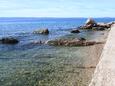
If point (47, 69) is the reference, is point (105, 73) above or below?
above

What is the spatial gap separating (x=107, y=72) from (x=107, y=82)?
2182 millimetres

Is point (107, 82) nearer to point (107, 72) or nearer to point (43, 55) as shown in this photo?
point (107, 72)

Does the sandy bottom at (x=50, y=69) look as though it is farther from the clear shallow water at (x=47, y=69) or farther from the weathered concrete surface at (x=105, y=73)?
the weathered concrete surface at (x=105, y=73)

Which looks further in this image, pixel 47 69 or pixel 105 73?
pixel 47 69

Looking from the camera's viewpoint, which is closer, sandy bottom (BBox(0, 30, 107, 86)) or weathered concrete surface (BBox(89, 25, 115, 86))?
weathered concrete surface (BBox(89, 25, 115, 86))

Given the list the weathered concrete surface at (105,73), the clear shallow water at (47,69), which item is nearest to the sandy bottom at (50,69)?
the clear shallow water at (47,69)

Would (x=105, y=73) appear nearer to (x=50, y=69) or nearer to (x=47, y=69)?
(x=50, y=69)

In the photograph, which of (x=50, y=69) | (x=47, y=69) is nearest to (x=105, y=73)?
(x=50, y=69)

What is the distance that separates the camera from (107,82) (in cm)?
1534

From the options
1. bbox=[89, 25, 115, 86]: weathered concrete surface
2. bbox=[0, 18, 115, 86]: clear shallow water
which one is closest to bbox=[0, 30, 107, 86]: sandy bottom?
bbox=[0, 18, 115, 86]: clear shallow water

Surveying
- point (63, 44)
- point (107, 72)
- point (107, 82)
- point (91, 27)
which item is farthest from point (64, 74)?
point (91, 27)

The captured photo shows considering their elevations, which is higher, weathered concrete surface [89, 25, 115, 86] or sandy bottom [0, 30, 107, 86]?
weathered concrete surface [89, 25, 115, 86]

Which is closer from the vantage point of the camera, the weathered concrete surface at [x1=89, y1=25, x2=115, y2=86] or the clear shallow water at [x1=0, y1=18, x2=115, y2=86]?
the weathered concrete surface at [x1=89, y1=25, x2=115, y2=86]

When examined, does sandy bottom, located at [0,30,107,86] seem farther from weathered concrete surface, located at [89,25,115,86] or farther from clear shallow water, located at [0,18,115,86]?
weathered concrete surface, located at [89,25,115,86]
